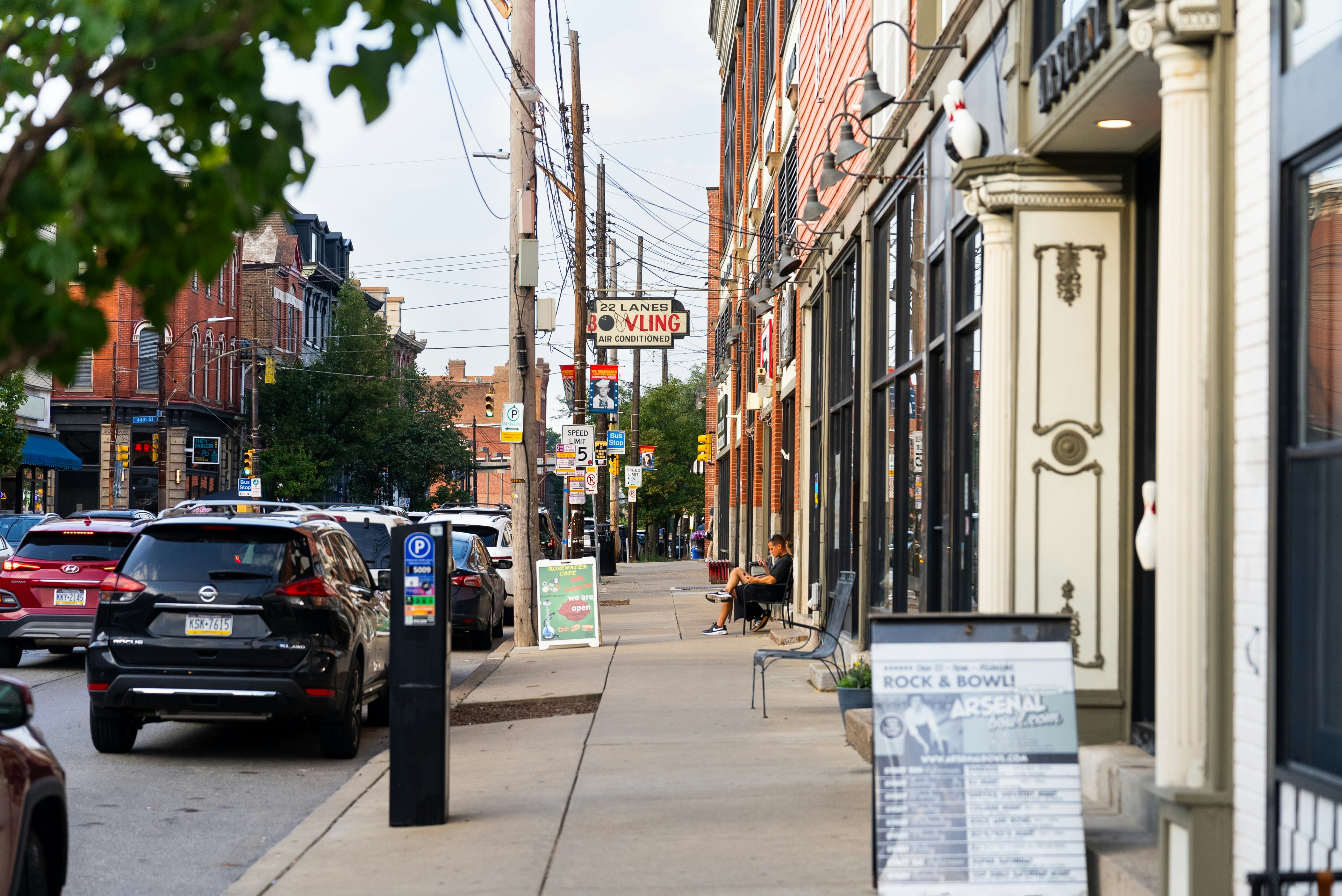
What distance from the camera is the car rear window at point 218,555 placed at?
33.4ft

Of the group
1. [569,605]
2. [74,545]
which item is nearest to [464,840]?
[74,545]

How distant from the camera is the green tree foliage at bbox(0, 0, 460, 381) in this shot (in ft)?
9.71

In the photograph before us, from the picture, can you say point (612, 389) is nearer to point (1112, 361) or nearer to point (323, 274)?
point (1112, 361)

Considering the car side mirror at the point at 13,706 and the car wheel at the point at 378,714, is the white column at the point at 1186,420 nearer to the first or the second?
the car side mirror at the point at 13,706

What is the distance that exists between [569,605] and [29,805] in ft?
44.0

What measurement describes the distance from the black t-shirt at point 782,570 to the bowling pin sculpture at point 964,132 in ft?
34.0

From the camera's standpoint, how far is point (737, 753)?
9789 mm

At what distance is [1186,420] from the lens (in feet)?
17.2

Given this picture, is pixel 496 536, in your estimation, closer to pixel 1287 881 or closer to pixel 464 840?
pixel 464 840

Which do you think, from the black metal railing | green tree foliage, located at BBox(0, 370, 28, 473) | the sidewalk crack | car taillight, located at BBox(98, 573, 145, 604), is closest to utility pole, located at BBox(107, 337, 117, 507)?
green tree foliage, located at BBox(0, 370, 28, 473)

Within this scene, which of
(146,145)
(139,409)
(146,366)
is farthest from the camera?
(146,366)

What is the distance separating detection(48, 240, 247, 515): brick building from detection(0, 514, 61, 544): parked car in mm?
20656

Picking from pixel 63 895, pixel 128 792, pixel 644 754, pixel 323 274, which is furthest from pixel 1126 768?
pixel 323 274

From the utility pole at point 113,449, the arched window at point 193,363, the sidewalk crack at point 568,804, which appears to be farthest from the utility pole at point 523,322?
the arched window at point 193,363
